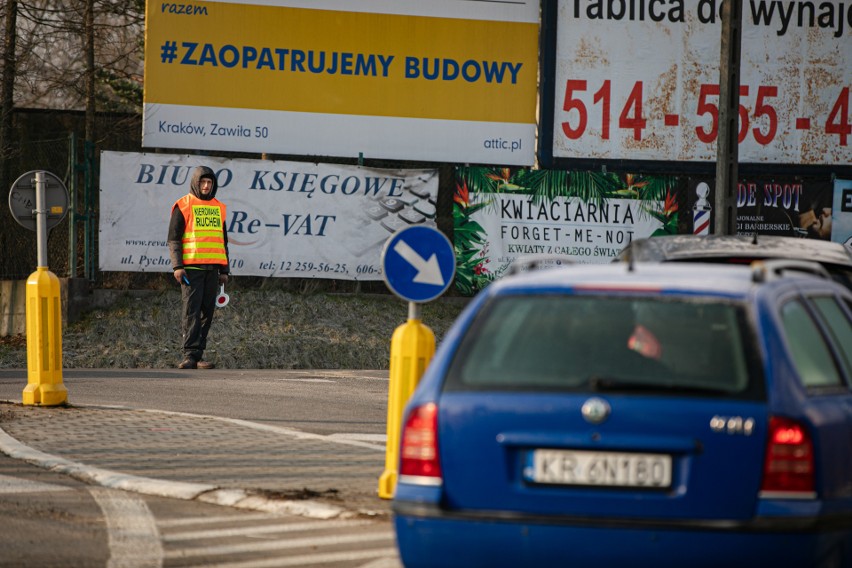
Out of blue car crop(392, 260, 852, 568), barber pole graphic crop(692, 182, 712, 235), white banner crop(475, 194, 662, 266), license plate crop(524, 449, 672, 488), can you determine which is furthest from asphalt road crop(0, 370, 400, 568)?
barber pole graphic crop(692, 182, 712, 235)

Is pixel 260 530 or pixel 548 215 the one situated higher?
pixel 548 215

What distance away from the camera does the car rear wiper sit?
5484 millimetres

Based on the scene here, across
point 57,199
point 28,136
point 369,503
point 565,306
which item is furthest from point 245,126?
point 565,306

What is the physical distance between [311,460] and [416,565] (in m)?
4.64

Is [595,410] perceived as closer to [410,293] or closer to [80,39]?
[410,293]

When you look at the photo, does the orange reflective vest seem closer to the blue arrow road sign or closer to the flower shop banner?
the flower shop banner

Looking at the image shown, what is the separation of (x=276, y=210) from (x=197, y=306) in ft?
15.1

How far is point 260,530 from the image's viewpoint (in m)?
7.99

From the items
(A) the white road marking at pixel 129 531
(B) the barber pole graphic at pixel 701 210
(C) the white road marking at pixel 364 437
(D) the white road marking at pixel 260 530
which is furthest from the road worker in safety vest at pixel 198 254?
(D) the white road marking at pixel 260 530

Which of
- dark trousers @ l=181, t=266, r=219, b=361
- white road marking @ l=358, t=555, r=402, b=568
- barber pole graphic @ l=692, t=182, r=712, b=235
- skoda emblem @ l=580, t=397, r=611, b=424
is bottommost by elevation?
white road marking @ l=358, t=555, r=402, b=568

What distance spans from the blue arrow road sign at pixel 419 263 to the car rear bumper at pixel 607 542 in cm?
323

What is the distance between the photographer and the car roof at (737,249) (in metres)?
10.3

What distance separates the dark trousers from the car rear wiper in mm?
12782

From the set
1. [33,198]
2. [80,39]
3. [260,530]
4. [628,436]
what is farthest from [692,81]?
[628,436]
